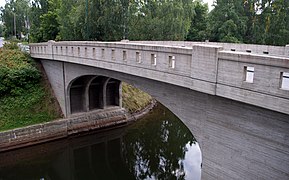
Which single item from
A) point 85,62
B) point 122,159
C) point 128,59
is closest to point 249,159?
point 128,59

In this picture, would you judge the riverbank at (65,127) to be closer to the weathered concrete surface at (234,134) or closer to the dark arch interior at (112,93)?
the dark arch interior at (112,93)

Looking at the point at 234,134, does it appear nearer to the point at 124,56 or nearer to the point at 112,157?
the point at 124,56

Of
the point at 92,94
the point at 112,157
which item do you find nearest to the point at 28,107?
the point at 92,94

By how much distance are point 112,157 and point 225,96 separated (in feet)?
40.1

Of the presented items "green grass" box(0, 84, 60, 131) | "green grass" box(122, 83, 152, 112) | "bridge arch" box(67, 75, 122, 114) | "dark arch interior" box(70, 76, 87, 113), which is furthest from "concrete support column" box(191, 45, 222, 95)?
"green grass" box(122, 83, 152, 112)

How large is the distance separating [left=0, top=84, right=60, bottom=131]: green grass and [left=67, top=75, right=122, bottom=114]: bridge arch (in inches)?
65.7

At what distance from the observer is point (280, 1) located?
25.0 m

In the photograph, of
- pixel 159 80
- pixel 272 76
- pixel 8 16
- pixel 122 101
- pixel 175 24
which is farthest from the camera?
pixel 8 16

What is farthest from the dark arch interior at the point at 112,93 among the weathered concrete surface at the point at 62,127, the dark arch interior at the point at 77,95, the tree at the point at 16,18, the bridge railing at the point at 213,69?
the tree at the point at 16,18

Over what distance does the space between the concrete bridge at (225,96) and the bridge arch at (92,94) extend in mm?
9171

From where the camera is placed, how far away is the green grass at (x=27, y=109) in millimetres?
18312

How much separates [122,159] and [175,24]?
1661 cm

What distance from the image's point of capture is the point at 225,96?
7.15m

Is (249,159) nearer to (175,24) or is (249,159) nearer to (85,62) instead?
(85,62)
